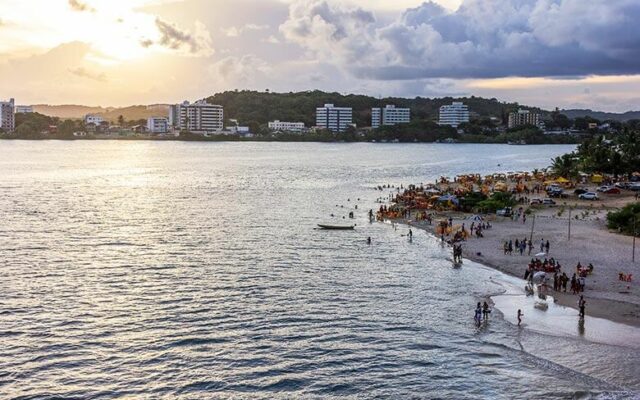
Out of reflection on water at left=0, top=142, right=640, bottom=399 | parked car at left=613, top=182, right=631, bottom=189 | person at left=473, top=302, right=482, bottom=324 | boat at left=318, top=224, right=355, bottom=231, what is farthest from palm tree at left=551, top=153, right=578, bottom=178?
person at left=473, top=302, right=482, bottom=324

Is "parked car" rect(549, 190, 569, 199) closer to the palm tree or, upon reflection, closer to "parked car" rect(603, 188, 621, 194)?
"parked car" rect(603, 188, 621, 194)

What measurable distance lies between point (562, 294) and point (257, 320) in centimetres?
1766

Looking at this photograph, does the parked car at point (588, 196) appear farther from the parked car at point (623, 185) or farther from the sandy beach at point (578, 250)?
the parked car at point (623, 185)

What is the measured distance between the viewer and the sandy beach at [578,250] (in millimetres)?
36188

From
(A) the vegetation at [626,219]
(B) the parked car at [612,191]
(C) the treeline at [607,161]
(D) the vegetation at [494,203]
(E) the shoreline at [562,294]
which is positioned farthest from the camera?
(C) the treeline at [607,161]

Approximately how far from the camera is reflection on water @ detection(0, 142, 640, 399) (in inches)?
1029

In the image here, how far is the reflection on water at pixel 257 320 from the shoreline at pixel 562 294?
1901 millimetres

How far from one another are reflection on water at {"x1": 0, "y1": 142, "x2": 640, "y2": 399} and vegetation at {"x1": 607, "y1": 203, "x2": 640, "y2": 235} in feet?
53.7

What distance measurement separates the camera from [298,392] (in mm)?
25375

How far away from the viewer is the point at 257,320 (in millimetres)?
33562

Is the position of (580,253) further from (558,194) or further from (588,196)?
(558,194)

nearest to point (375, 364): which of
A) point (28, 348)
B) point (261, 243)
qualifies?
point (28, 348)

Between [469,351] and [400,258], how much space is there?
66.4ft

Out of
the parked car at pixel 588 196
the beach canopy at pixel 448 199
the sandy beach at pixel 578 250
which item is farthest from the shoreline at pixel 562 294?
the parked car at pixel 588 196
